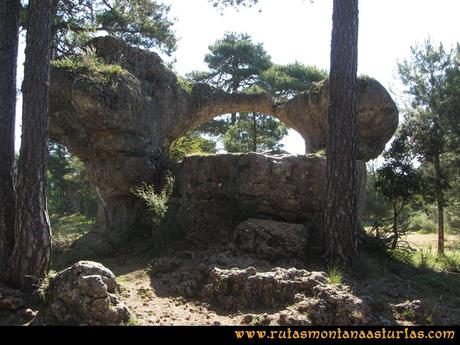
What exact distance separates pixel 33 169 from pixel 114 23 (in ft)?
38.3

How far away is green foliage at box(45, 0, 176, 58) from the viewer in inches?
609

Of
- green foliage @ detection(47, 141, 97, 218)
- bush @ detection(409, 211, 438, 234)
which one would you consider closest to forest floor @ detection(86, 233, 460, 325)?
bush @ detection(409, 211, 438, 234)

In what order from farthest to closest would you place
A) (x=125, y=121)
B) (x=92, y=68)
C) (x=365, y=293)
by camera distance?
(x=125, y=121) → (x=92, y=68) → (x=365, y=293)

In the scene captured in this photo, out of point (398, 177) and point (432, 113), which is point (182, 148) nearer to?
point (398, 177)

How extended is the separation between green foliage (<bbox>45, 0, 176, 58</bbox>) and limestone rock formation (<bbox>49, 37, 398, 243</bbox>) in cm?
420

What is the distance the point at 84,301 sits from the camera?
18.6 feet

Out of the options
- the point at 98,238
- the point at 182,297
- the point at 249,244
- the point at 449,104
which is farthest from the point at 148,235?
the point at 449,104

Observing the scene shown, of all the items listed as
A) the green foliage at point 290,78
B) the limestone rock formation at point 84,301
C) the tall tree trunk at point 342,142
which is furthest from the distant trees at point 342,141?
the green foliage at point 290,78

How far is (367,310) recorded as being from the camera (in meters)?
5.82

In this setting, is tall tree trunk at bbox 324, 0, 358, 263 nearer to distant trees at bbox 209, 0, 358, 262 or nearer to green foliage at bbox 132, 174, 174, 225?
distant trees at bbox 209, 0, 358, 262

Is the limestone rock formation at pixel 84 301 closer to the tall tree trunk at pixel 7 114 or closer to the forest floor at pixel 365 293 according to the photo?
the forest floor at pixel 365 293

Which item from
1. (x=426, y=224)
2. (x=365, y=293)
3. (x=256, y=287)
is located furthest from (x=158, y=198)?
(x=426, y=224)
